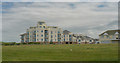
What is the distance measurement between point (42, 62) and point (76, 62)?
3.11 meters

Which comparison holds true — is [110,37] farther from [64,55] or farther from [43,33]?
[64,55]

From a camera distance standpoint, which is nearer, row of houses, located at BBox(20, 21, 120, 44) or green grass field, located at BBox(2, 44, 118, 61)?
green grass field, located at BBox(2, 44, 118, 61)

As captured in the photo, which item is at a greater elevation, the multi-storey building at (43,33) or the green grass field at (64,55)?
the multi-storey building at (43,33)

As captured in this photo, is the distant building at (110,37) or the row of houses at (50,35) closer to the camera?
the distant building at (110,37)

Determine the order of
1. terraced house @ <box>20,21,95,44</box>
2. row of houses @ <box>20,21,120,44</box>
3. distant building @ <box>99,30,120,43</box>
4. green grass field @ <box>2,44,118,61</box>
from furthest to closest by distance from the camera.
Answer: terraced house @ <box>20,21,95,44</box> → row of houses @ <box>20,21,120,44</box> → distant building @ <box>99,30,120,43</box> → green grass field @ <box>2,44,118,61</box>

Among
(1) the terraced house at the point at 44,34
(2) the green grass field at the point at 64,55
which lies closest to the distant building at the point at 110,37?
(1) the terraced house at the point at 44,34

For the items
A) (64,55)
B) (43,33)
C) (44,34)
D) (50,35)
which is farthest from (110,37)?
(64,55)

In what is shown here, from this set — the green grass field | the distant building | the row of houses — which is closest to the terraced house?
the row of houses

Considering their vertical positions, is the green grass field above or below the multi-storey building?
below

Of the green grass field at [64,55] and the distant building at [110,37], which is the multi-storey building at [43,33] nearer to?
the distant building at [110,37]

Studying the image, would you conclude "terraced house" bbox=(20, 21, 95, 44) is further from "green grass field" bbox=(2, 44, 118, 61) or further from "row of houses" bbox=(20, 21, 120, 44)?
"green grass field" bbox=(2, 44, 118, 61)

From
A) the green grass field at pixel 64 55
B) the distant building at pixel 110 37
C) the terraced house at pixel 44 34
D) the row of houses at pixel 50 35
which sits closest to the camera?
the green grass field at pixel 64 55

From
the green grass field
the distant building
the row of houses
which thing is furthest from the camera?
the row of houses

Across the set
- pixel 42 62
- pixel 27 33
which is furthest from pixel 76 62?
pixel 27 33
